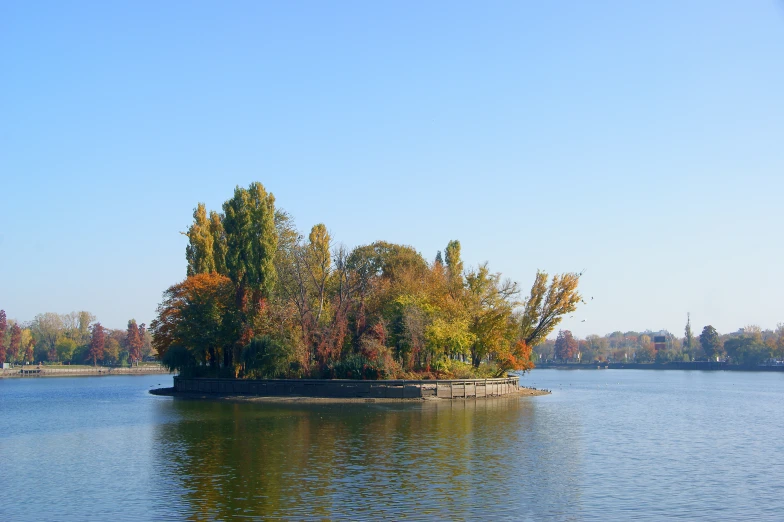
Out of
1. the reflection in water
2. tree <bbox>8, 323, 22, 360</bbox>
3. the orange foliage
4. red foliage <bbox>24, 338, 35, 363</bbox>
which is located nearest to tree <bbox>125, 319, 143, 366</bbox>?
red foliage <bbox>24, 338, 35, 363</bbox>

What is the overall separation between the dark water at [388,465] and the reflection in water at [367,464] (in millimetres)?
109

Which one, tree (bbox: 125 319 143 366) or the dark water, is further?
tree (bbox: 125 319 143 366)

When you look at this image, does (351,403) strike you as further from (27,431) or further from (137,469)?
(137,469)

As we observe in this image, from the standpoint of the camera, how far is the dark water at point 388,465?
77.7ft

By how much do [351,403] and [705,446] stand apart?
30932 millimetres

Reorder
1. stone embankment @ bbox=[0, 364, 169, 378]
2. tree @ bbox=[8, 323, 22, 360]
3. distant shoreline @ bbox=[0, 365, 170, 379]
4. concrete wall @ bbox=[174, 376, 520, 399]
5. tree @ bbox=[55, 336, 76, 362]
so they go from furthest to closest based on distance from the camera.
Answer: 1. tree @ bbox=[55, 336, 76, 362]
2. tree @ bbox=[8, 323, 22, 360]
3. stone embankment @ bbox=[0, 364, 169, 378]
4. distant shoreline @ bbox=[0, 365, 170, 379]
5. concrete wall @ bbox=[174, 376, 520, 399]

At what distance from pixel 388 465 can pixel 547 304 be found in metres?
60.9

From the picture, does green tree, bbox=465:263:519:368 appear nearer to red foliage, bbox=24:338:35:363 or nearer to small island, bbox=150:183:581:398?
small island, bbox=150:183:581:398

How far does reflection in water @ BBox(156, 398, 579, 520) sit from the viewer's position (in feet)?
78.0

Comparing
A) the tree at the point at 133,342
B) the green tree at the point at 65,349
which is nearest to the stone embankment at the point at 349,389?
the tree at the point at 133,342

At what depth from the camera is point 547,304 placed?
8838 cm

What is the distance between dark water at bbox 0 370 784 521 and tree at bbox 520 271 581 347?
106ft

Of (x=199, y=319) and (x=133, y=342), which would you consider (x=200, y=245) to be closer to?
(x=199, y=319)

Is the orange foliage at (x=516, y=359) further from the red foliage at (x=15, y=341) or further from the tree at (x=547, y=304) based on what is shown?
the red foliage at (x=15, y=341)
